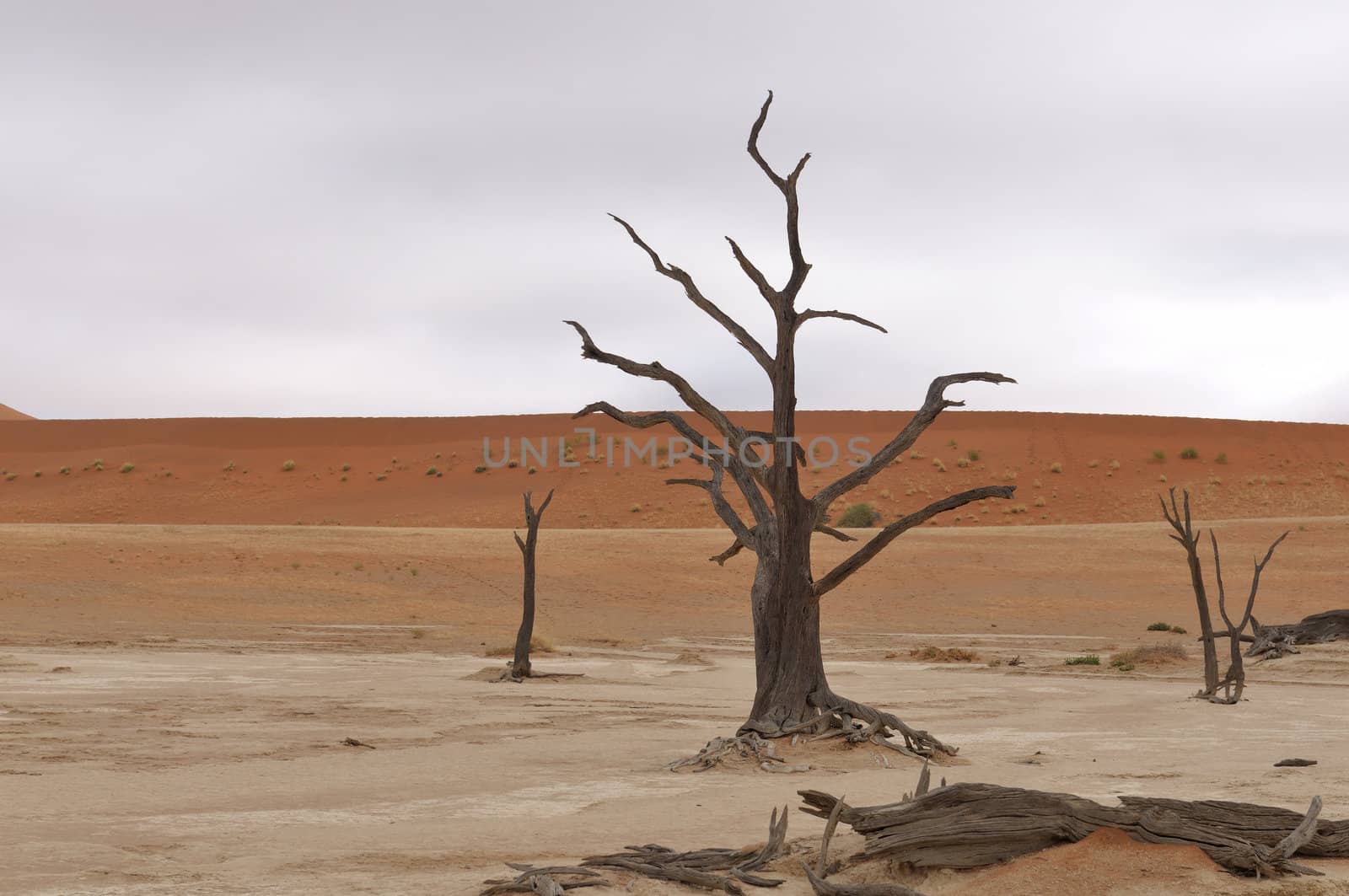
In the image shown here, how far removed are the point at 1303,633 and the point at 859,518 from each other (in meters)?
34.8

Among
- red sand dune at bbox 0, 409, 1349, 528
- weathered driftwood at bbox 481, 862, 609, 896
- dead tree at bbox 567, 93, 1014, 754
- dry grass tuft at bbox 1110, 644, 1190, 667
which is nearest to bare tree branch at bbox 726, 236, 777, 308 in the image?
dead tree at bbox 567, 93, 1014, 754

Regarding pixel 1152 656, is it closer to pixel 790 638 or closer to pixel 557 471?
pixel 790 638

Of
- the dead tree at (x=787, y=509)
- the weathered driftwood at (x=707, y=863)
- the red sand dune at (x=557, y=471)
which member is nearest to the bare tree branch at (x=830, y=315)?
the dead tree at (x=787, y=509)

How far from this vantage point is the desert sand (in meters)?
7.82

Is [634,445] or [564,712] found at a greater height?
[634,445]

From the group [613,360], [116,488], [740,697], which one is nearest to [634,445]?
[116,488]

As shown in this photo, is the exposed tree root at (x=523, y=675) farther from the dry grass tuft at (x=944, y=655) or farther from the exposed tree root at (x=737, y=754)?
the exposed tree root at (x=737, y=754)

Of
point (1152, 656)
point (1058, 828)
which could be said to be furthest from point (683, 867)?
point (1152, 656)

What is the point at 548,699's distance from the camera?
58.6 ft

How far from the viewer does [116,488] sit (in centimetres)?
8075

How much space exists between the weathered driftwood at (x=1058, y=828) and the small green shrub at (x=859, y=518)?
51433 mm

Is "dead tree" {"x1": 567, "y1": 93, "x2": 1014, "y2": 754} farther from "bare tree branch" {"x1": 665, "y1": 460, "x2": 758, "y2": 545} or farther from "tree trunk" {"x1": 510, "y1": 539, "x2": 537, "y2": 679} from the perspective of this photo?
"tree trunk" {"x1": 510, "y1": 539, "x2": 537, "y2": 679}

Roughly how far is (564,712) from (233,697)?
13.8ft

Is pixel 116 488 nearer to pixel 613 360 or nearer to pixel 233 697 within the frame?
pixel 233 697
